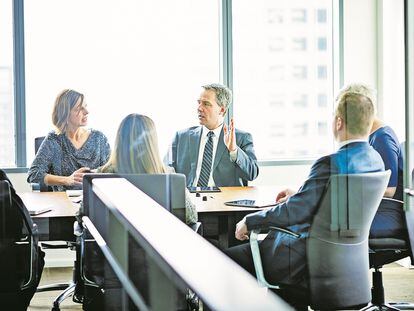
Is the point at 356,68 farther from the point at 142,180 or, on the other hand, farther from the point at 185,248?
the point at 185,248

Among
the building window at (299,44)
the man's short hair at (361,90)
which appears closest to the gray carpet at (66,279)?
the man's short hair at (361,90)

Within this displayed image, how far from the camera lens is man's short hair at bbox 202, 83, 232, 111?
3.38 feet

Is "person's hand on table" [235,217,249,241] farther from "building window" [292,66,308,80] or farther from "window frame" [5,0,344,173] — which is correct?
"building window" [292,66,308,80]

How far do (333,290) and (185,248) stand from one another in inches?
23.0

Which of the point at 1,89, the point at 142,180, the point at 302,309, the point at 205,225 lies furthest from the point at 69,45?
the point at 302,309

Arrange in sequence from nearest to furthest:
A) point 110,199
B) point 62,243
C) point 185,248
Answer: point 185,248 < point 110,199 < point 62,243

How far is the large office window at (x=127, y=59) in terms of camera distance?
1.03 meters

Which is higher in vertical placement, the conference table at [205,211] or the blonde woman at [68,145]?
the blonde woman at [68,145]

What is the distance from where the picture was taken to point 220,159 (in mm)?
1015

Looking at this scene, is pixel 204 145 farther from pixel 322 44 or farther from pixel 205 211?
pixel 322 44

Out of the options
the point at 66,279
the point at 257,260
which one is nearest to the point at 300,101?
the point at 257,260

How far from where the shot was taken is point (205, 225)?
3.33ft

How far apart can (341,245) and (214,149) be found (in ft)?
0.90

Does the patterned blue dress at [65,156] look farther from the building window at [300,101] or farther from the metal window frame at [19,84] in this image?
the building window at [300,101]
